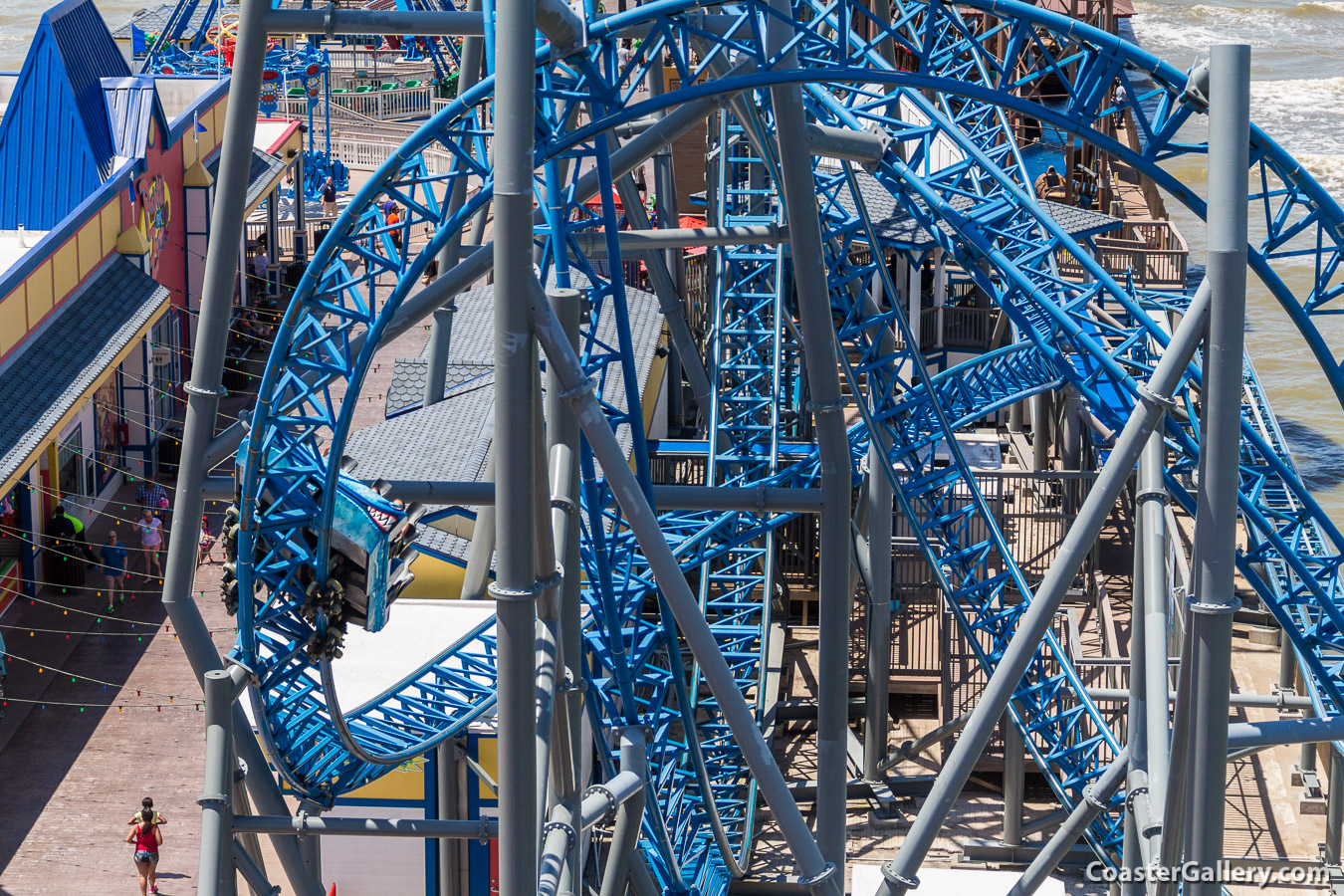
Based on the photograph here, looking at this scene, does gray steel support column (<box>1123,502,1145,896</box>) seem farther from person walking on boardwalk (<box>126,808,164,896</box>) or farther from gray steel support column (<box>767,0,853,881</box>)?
person walking on boardwalk (<box>126,808,164,896</box>)

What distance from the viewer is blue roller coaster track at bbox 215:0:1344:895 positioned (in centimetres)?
995

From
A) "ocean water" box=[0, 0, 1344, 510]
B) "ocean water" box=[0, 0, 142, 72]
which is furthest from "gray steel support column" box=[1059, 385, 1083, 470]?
"ocean water" box=[0, 0, 142, 72]

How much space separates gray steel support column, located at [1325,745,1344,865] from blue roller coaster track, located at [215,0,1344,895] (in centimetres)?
167

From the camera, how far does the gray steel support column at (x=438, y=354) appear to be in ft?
53.6

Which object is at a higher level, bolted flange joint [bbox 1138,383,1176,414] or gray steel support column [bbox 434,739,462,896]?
bolted flange joint [bbox 1138,383,1176,414]

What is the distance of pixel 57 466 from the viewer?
946 inches

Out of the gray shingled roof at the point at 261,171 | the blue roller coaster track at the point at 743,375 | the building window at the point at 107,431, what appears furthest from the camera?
the gray shingled roof at the point at 261,171

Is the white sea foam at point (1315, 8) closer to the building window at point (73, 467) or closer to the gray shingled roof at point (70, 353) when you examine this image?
the gray shingled roof at point (70, 353)

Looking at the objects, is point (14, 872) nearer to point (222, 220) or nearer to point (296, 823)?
point (296, 823)

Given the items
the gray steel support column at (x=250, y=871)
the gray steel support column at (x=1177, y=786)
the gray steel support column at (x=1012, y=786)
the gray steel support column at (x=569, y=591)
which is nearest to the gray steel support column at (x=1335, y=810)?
the gray steel support column at (x=1012, y=786)

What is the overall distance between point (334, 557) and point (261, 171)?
2298 centimetres

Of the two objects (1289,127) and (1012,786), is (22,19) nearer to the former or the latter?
(1289,127)

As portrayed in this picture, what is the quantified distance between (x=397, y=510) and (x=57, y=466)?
1320 centimetres

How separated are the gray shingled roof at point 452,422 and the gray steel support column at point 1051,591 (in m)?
7.04
